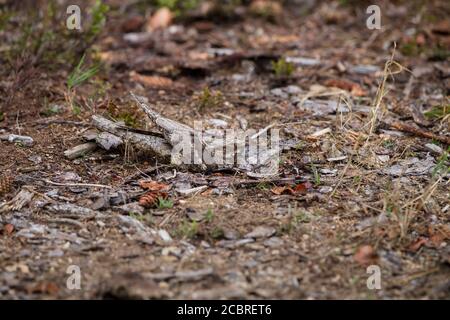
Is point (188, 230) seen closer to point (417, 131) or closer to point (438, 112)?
point (417, 131)

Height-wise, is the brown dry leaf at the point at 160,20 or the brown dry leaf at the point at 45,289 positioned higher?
the brown dry leaf at the point at 160,20

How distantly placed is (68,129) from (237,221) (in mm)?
1578

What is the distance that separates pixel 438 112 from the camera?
4.28m

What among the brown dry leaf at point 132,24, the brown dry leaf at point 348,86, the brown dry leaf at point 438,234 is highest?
the brown dry leaf at point 132,24

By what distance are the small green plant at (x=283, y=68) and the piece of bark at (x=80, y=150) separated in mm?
1926

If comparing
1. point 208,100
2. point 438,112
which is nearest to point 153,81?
point 208,100

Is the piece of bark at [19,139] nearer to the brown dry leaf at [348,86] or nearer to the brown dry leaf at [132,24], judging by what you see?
the brown dry leaf at [348,86]

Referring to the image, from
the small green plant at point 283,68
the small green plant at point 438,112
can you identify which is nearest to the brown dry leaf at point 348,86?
the small green plant at point 283,68

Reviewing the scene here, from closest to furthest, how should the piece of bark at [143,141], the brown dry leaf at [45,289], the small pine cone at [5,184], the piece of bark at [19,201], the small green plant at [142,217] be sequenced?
1. the brown dry leaf at [45,289]
2. the small green plant at [142,217]
3. the piece of bark at [19,201]
4. the small pine cone at [5,184]
5. the piece of bark at [143,141]

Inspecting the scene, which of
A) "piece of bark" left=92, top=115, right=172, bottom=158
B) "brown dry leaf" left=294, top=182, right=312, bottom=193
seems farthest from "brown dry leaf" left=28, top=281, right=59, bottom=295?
"brown dry leaf" left=294, top=182, right=312, bottom=193

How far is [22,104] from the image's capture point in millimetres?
4320

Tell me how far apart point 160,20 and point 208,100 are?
7.31 feet

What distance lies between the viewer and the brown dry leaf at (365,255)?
274cm

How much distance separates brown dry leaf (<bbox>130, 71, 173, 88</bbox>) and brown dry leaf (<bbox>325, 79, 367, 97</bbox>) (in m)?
1.36
